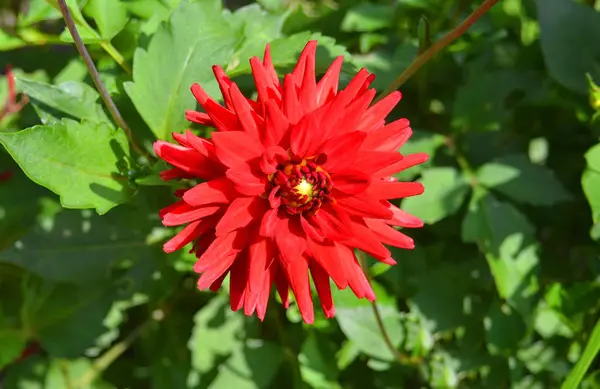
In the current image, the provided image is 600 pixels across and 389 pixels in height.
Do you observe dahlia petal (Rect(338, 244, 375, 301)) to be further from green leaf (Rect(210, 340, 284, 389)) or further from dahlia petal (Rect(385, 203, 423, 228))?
green leaf (Rect(210, 340, 284, 389))

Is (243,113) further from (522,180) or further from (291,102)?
(522,180)

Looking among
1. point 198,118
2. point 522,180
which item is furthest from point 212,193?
point 522,180

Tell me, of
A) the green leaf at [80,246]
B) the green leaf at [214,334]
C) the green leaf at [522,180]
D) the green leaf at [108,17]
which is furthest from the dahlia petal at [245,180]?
the green leaf at [214,334]

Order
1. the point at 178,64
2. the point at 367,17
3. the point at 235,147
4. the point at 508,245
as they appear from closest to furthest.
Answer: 1. the point at 235,147
2. the point at 178,64
3. the point at 508,245
4. the point at 367,17

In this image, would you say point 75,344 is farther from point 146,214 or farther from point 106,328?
point 146,214

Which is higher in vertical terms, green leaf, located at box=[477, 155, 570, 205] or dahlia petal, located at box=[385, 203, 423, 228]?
dahlia petal, located at box=[385, 203, 423, 228]

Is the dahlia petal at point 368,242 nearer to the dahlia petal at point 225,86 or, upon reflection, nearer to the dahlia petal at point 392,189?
the dahlia petal at point 392,189

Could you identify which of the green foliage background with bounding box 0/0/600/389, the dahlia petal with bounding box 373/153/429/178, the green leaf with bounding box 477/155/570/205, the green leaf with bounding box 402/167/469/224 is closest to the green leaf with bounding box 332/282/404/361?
the green foliage background with bounding box 0/0/600/389
